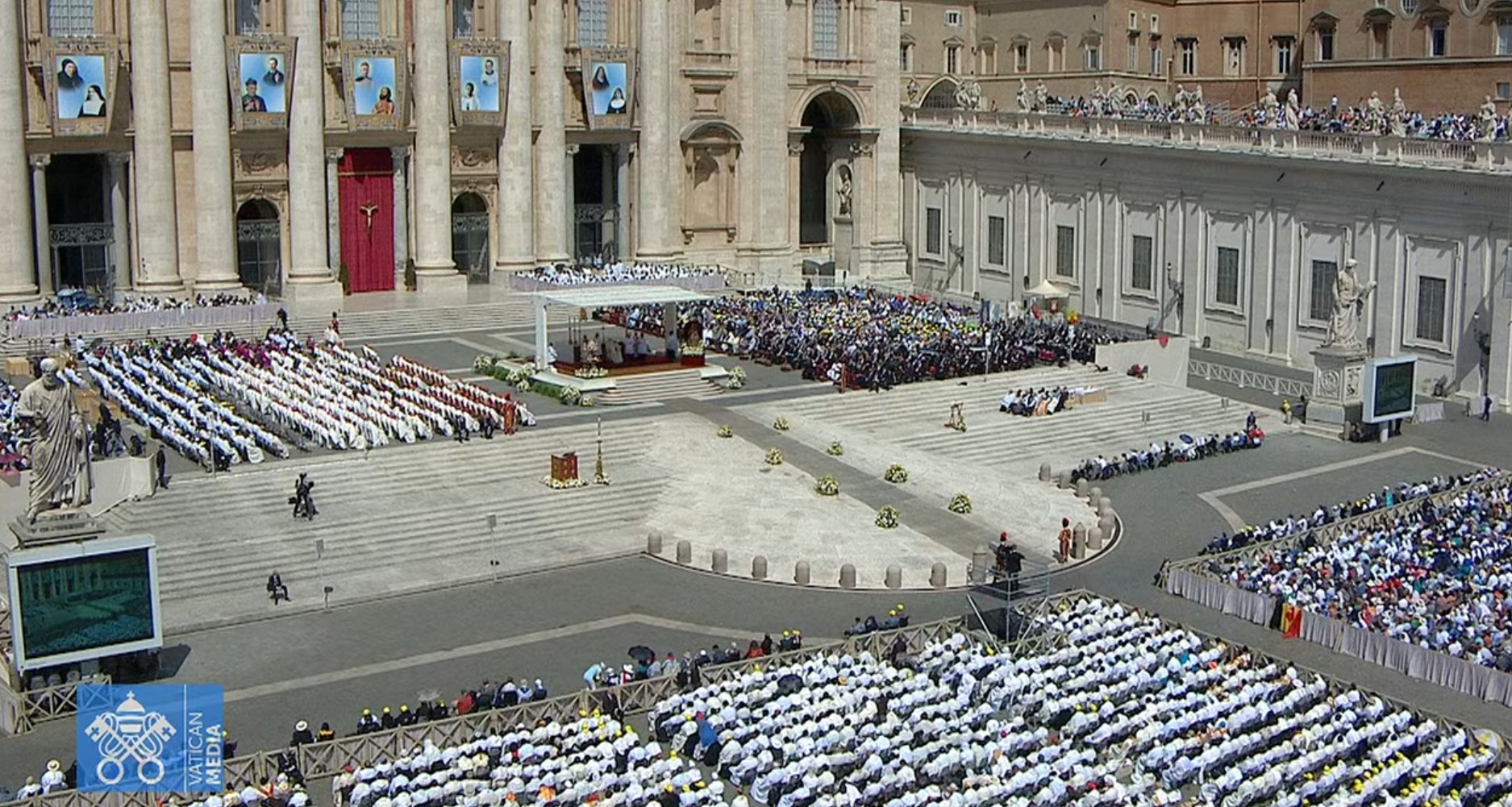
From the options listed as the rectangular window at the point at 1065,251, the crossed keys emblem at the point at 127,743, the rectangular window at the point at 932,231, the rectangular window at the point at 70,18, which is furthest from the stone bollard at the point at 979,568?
the rectangular window at the point at 932,231

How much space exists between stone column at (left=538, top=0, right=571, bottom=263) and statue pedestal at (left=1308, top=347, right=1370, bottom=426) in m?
33.5

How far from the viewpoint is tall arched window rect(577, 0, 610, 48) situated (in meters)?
82.1

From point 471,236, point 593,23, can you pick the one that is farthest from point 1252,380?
point 471,236

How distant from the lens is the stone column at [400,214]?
7769cm

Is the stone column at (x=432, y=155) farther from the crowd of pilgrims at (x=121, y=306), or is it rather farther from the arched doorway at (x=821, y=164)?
the arched doorway at (x=821, y=164)

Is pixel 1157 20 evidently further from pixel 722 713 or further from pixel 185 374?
pixel 722 713

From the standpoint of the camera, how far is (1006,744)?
32.0 meters

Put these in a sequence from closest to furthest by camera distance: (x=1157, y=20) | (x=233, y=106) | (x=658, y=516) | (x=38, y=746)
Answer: (x=38, y=746)
(x=658, y=516)
(x=233, y=106)
(x=1157, y=20)

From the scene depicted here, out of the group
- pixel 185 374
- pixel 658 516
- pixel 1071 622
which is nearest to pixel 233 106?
pixel 185 374

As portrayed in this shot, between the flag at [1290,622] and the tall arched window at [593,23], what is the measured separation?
49.3 m

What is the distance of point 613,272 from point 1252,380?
2597 centimetres

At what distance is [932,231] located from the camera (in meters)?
89.5

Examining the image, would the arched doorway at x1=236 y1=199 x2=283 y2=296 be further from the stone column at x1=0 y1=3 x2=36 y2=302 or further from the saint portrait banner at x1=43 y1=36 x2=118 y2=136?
the stone column at x1=0 y1=3 x2=36 y2=302

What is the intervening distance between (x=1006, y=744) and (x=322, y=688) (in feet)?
44.8
